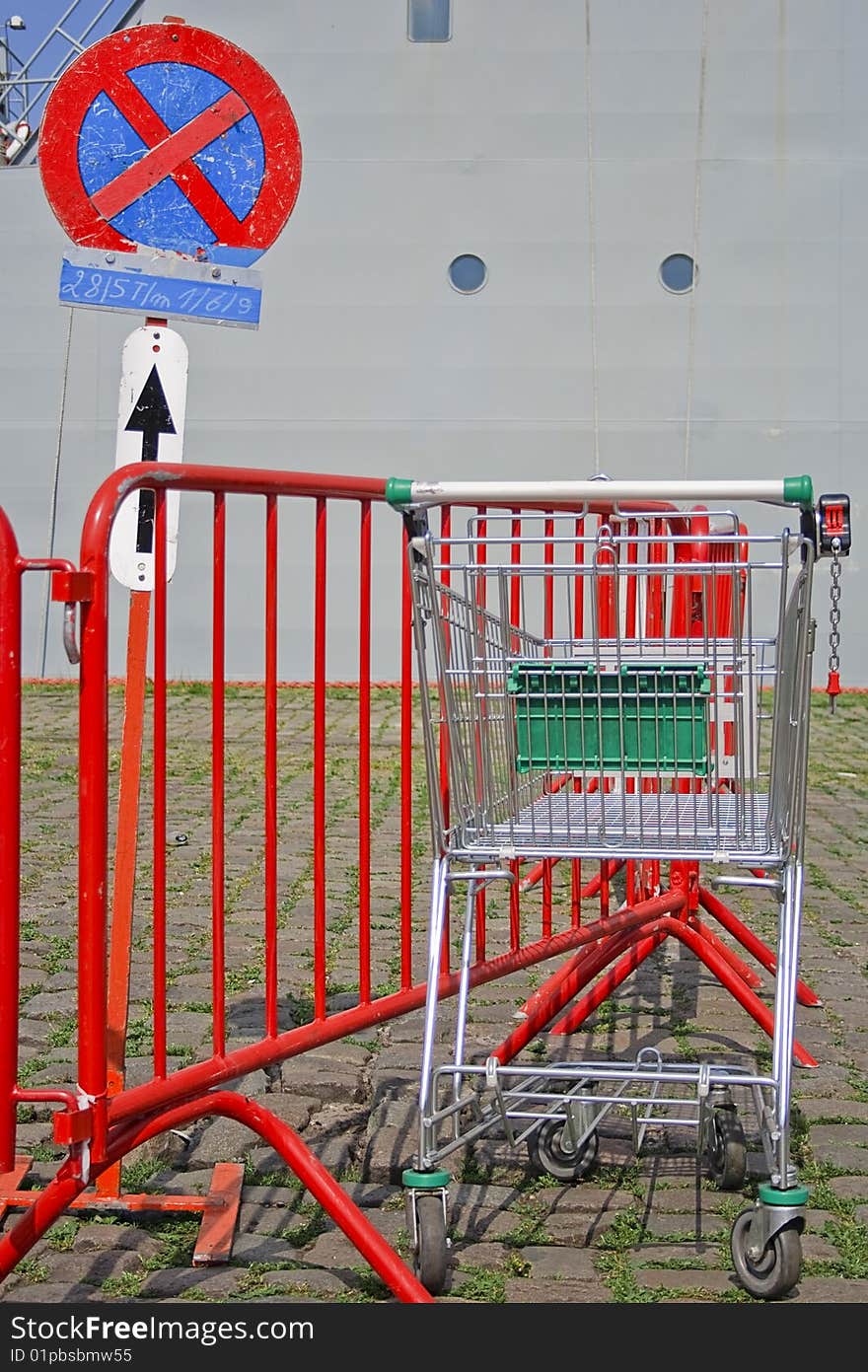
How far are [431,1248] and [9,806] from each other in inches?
46.9

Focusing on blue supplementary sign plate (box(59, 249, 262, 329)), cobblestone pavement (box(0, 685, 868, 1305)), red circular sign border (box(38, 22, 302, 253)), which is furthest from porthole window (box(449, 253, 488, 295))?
blue supplementary sign plate (box(59, 249, 262, 329))

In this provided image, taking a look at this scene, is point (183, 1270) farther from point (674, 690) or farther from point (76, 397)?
point (76, 397)

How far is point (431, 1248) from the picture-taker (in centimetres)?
305

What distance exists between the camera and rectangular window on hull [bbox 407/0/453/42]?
13.4m

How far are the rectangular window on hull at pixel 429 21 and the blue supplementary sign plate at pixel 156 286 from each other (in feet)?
35.4

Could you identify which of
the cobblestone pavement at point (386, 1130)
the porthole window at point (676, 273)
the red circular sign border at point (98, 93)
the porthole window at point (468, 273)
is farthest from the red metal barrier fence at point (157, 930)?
the porthole window at point (468, 273)

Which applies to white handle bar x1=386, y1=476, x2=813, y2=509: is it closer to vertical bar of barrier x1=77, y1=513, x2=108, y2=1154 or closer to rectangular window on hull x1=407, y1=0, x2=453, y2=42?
vertical bar of barrier x1=77, y1=513, x2=108, y2=1154

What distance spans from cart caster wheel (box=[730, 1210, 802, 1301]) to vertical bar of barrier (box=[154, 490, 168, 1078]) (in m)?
1.21

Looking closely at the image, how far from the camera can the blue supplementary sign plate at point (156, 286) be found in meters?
3.56

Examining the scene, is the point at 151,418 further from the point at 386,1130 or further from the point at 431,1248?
the point at 431,1248

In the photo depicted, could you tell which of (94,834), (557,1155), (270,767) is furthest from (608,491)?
(557,1155)

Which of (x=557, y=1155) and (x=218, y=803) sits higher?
(x=218, y=803)

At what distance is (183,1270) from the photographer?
3.16 m
